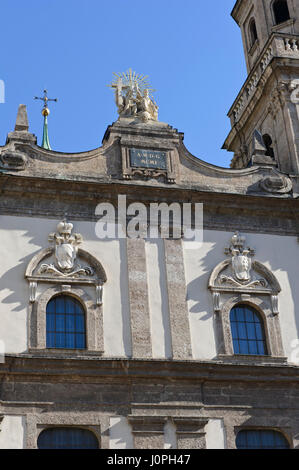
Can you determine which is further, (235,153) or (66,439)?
(235,153)

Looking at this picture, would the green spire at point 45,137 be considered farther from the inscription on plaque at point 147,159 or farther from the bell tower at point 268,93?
the inscription on plaque at point 147,159

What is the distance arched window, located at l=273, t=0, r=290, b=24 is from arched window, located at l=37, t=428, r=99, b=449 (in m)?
16.4

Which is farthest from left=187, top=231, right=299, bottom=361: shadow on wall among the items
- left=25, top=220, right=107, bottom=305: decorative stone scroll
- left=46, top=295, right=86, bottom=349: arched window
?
left=46, top=295, right=86, bottom=349: arched window

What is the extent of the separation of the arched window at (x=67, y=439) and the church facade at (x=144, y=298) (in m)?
0.03

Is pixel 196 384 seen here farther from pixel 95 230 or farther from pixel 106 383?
pixel 95 230

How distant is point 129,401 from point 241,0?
17100 millimetres

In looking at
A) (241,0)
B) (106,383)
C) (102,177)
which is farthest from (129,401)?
(241,0)

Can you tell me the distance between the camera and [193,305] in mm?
22391

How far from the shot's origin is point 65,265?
→ 866 inches

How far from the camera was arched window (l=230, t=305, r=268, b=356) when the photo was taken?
22.2 metres

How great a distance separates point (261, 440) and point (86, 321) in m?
5.04

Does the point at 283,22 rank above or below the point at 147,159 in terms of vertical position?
above

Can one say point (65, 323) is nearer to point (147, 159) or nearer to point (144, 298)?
point (144, 298)
